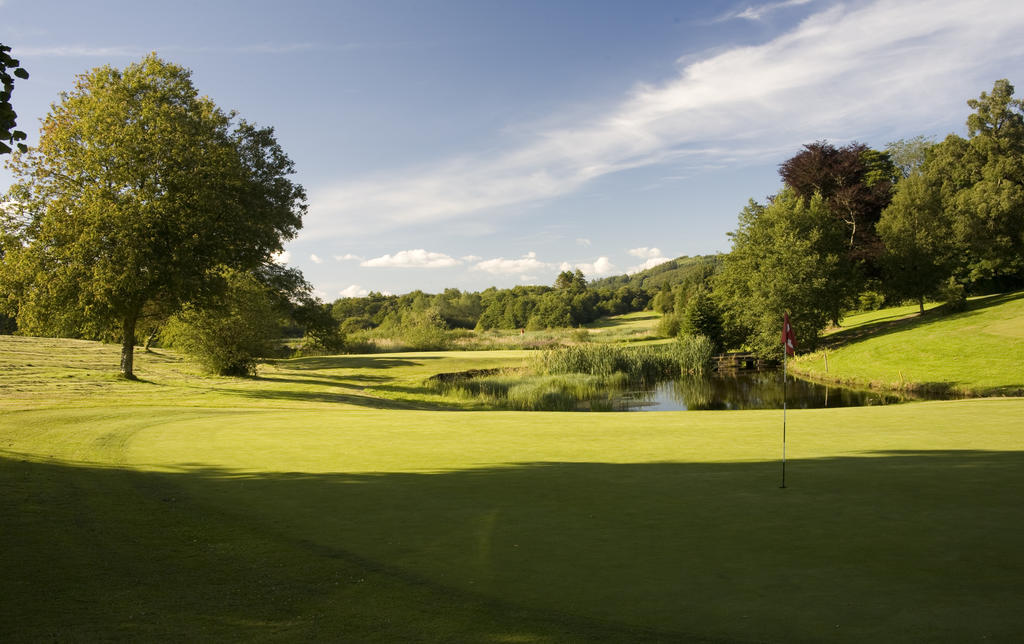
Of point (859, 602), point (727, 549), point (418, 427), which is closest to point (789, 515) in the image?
point (727, 549)

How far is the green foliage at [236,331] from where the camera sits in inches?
1248

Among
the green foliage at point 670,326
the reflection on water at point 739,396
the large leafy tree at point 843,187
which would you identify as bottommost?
the reflection on water at point 739,396

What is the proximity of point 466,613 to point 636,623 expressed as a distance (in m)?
1.25

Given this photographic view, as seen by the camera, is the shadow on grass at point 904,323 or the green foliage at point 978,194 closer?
the shadow on grass at point 904,323

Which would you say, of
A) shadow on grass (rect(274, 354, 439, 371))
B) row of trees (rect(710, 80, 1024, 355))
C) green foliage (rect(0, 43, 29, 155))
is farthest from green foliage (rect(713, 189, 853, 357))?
green foliage (rect(0, 43, 29, 155))

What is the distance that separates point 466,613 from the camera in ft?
15.2

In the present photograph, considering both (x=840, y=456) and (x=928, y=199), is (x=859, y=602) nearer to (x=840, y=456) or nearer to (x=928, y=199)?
(x=840, y=456)

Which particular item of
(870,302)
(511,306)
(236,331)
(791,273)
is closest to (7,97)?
(236,331)

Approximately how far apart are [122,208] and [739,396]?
29707mm

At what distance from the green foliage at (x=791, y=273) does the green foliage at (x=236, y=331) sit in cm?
3202

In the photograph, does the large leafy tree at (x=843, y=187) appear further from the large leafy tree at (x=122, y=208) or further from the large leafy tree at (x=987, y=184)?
the large leafy tree at (x=122, y=208)

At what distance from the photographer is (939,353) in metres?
34.5

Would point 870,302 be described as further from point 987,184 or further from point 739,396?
point 739,396

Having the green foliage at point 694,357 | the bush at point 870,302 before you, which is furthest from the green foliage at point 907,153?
the green foliage at point 694,357
